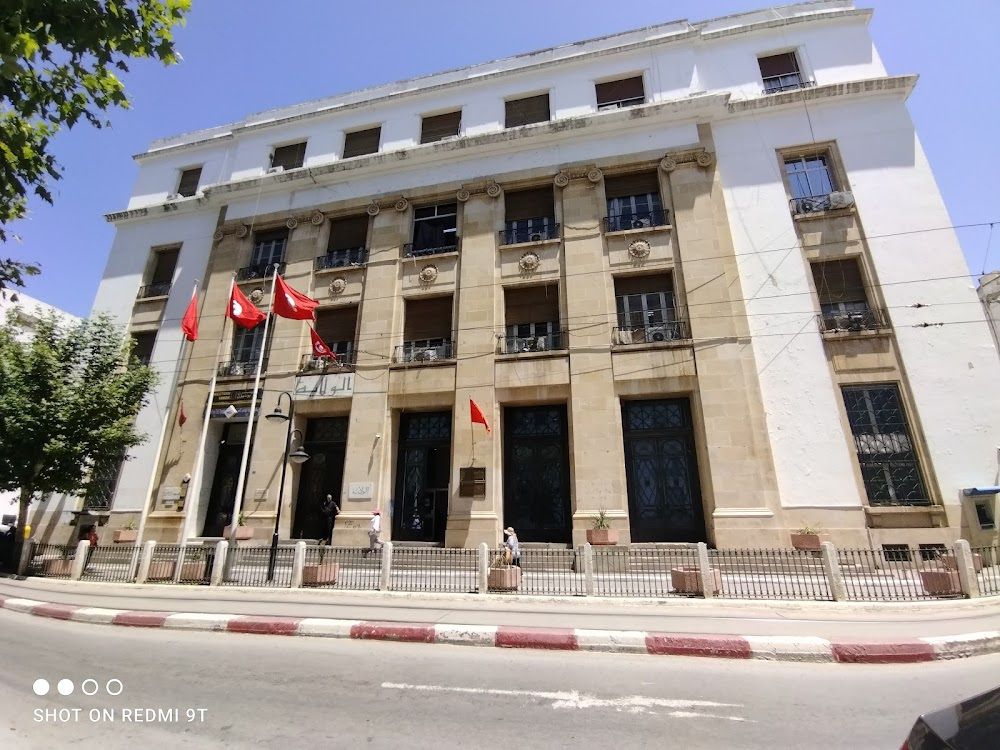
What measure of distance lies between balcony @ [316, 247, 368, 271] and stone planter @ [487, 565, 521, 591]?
13.4m

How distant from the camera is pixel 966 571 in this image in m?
8.66

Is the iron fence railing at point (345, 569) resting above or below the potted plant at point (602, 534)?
below

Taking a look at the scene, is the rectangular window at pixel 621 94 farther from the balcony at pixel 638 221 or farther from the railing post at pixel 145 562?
the railing post at pixel 145 562

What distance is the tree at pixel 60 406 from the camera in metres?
13.6

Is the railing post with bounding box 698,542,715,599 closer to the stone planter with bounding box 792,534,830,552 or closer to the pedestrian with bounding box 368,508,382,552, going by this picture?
the stone planter with bounding box 792,534,830,552

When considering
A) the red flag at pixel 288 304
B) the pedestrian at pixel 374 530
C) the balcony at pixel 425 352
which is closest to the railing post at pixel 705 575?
the pedestrian at pixel 374 530

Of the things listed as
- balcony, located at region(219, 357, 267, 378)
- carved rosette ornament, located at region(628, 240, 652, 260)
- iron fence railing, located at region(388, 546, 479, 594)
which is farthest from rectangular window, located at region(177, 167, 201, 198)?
iron fence railing, located at region(388, 546, 479, 594)

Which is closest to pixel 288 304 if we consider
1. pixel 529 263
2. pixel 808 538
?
pixel 529 263

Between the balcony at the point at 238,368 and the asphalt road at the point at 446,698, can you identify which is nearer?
the asphalt road at the point at 446,698

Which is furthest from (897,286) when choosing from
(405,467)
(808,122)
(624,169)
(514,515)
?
(405,467)

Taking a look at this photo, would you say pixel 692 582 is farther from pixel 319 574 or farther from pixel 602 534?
pixel 319 574

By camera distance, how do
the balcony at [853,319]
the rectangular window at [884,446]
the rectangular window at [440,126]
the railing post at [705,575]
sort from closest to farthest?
the railing post at [705,575] < the rectangular window at [884,446] < the balcony at [853,319] < the rectangular window at [440,126]

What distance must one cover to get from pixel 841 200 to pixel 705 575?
13.4m

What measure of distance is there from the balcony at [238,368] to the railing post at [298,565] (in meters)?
9.55
